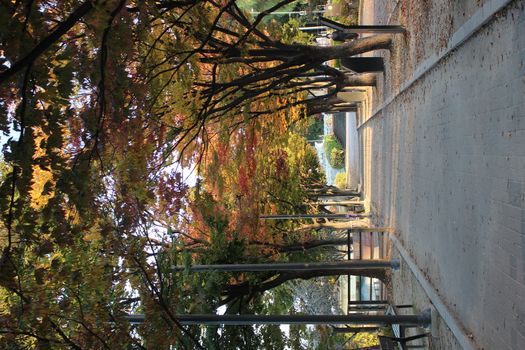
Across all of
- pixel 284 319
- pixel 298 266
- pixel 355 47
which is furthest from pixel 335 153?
pixel 284 319

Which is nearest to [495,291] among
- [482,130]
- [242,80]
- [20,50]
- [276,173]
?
[482,130]

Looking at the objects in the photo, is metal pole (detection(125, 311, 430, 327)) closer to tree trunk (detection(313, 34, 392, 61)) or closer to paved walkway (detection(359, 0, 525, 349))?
paved walkway (detection(359, 0, 525, 349))

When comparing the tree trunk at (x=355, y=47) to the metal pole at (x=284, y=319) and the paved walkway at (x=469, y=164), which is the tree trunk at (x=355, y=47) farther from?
the metal pole at (x=284, y=319)

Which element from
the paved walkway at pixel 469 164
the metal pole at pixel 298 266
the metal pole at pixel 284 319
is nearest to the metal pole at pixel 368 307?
the metal pole at pixel 298 266

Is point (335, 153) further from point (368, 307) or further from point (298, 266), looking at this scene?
point (298, 266)

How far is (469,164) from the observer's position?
610 cm

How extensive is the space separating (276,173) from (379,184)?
523 centimetres

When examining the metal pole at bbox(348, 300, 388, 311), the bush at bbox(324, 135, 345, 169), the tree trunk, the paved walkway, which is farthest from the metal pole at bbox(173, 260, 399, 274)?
the bush at bbox(324, 135, 345, 169)

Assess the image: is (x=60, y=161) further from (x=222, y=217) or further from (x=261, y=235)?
(x=261, y=235)

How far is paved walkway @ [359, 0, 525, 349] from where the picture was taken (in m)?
4.74

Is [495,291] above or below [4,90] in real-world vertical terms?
below

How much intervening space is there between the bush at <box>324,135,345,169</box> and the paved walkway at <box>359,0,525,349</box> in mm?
29885

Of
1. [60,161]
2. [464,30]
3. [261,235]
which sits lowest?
[261,235]

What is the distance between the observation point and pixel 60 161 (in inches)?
190
